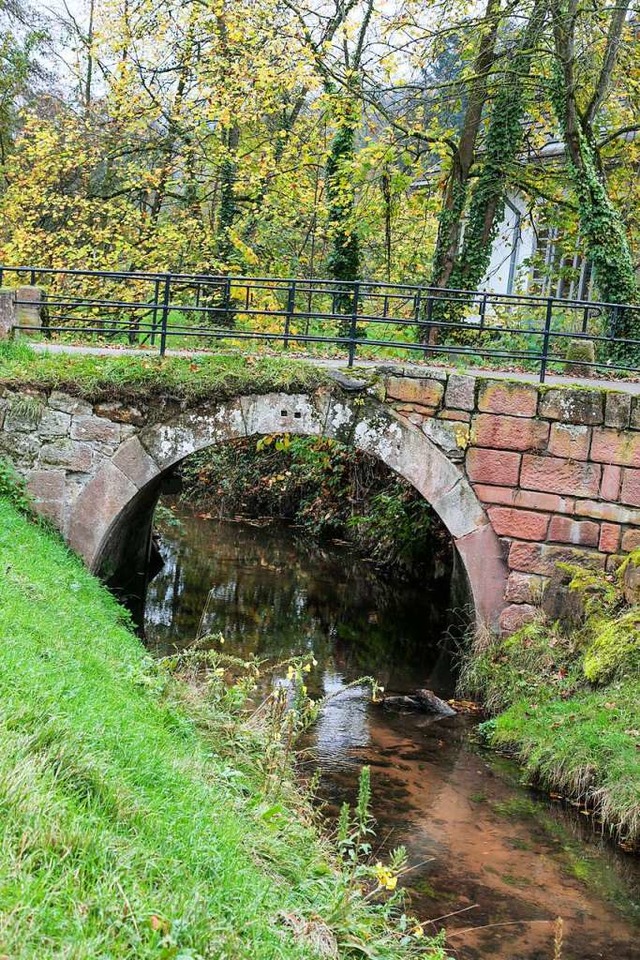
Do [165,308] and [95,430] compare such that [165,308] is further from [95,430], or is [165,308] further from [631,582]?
[631,582]

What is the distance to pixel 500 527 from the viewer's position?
960 centimetres

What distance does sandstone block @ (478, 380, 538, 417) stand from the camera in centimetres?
942

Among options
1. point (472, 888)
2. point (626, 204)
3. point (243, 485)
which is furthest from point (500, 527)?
point (243, 485)

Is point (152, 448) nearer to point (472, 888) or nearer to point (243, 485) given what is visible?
point (472, 888)

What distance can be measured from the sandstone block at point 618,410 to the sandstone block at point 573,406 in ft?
0.21

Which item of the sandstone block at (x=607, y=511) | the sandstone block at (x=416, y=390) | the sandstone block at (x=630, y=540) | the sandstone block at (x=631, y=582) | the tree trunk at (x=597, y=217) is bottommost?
the sandstone block at (x=631, y=582)

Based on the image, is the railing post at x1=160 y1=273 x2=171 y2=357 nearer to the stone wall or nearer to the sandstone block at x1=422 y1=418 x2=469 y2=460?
the stone wall

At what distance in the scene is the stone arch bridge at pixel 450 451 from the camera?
9.41 meters

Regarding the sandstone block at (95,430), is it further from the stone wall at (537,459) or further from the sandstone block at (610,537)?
the sandstone block at (610,537)

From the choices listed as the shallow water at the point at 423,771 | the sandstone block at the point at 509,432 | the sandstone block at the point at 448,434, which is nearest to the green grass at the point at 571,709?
the shallow water at the point at 423,771

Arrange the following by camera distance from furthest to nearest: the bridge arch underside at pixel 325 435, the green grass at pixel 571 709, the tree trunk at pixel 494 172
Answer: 1. the tree trunk at pixel 494 172
2. the bridge arch underside at pixel 325 435
3. the green grass at pixel 571 709

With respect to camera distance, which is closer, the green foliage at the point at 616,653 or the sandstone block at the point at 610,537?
the green foliage at the point at 616,653

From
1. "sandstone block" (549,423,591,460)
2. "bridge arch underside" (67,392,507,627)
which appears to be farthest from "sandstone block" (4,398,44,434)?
"sandstone block" (549,423,591,460)

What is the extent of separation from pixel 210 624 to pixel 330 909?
25.6 feet
